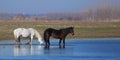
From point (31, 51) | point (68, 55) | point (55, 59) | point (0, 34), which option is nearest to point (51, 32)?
point (31, 51)

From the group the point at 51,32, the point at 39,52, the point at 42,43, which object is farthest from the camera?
the point at 42,43

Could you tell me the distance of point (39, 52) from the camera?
23.6 meters

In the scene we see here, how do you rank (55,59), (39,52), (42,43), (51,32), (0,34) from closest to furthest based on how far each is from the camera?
(55,59), (39,52), (51,32), (42,43), (0,34)

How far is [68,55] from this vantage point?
72.4 ft

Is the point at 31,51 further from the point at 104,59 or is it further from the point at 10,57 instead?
the point at 104,59

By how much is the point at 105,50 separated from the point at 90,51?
116 centimetres

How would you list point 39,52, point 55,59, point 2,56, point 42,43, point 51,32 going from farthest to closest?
point 42,43, point 51,32, point 39,52, point 2,56, point 55,59

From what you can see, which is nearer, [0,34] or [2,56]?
[2,56]

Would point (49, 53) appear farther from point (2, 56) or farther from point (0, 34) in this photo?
point (0, 34)

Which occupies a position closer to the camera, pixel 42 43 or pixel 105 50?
pixel 105 50

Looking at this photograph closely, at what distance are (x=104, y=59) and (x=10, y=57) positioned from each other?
157 inches

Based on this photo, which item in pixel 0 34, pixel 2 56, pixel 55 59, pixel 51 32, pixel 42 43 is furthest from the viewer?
pixel 0 34

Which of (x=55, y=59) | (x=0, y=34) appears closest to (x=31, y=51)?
(x=55, y=59)

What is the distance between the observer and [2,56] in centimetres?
2178
